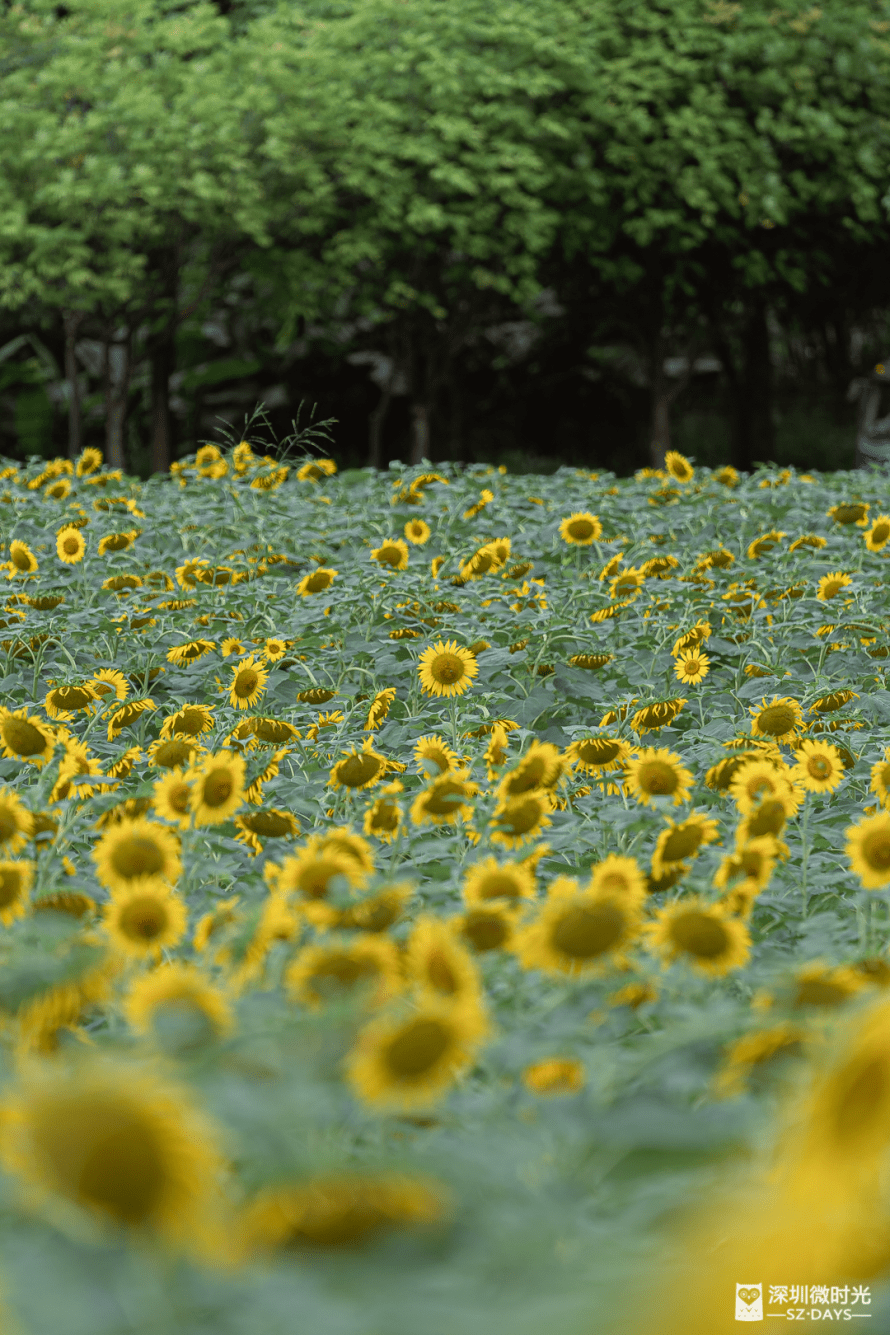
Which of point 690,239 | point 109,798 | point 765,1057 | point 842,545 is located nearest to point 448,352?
point 690,239

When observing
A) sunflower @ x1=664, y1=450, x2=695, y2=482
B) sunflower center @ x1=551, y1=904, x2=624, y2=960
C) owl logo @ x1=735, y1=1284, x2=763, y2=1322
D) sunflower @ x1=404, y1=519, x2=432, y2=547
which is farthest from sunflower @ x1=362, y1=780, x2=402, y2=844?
sunflower @ x1=664, y1=450, x2=695, y2=482

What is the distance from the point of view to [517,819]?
1989 millimetres

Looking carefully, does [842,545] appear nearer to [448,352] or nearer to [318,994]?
[318,994]

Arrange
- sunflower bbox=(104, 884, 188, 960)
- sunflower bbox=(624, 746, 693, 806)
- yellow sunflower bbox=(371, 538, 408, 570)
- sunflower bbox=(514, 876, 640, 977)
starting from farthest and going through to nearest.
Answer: yellow sunflower bbox=(371, 538, 408, 570) → sunflower bbox=(624, 746, 693, 806) → sunflower bbox=(104, 884, 188, 960) → sunflower bbox=(514, 876, 640, 977)

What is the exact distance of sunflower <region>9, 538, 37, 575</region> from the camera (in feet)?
14.6

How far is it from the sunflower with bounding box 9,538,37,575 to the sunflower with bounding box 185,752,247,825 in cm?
266

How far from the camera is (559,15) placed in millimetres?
12500

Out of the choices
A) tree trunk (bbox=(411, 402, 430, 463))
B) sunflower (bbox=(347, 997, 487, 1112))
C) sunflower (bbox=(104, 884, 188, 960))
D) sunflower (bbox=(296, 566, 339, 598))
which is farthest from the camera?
tree trunk (bbox=(411, 402, 430, 463))

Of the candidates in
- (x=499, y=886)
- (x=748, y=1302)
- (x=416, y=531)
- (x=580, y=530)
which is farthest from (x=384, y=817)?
(x=416, y=531)

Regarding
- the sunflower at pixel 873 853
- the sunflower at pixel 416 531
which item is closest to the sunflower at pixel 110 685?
the sunflower at pixel 416 531

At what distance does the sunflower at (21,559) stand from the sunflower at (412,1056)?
3.67 m

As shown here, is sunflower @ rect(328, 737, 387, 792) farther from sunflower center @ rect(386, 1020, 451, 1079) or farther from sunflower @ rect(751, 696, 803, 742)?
sunflower center @ rect(386, 1020, 451, 1079)

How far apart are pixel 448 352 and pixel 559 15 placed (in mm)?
3438

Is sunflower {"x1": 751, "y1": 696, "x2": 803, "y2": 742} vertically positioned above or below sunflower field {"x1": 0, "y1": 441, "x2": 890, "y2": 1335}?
above
